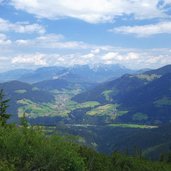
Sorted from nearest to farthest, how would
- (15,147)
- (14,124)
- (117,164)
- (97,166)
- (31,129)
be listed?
(15,147) → (31,129) → (14,124) → (97,166) → (117,164)

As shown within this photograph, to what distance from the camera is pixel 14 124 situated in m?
96.1

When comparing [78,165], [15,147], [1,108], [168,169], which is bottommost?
[168,169]

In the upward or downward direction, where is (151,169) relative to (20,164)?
downward

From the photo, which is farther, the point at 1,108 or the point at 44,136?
the point at 1,108

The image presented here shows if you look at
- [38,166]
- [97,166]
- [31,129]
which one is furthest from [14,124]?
[97,166]

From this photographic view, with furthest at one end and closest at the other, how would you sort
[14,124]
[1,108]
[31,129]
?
[1,108] → [14,124] → [31,129]

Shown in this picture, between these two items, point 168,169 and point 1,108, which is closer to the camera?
point 1,108

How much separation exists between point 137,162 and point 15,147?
317 ft

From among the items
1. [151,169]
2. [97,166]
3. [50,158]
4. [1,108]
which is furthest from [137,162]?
[50,158]

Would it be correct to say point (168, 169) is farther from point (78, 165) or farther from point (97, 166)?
point (78, 165)

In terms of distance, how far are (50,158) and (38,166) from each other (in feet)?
10.2

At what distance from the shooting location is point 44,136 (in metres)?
89.7

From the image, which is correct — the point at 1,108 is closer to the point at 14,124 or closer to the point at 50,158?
the point at 14,124

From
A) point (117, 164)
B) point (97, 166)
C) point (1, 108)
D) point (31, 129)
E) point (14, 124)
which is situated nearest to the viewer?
point (31, 129)
